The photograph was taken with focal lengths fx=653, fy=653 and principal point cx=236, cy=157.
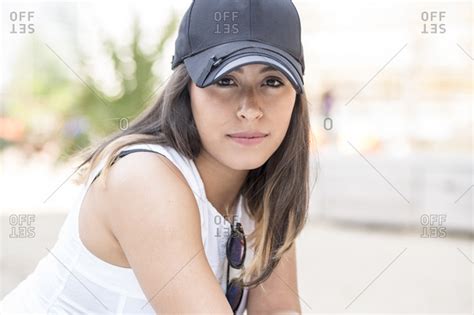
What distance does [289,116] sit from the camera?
1.26 m

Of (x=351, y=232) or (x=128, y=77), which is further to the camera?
(x=128, y=77)

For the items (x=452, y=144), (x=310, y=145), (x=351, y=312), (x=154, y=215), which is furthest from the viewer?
(x=452, y=144)

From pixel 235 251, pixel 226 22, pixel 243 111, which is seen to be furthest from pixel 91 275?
pixel 226 22

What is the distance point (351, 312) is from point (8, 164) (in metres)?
7.64

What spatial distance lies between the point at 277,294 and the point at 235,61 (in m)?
0.64

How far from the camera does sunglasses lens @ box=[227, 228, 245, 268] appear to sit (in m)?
1.36

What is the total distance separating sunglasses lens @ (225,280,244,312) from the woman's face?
0.30 m

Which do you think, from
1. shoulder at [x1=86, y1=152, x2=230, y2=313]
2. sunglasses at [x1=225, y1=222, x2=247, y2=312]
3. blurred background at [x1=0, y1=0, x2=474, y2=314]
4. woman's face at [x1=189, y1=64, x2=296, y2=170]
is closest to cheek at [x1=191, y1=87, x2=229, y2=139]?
woman's face at [x1=189, y1=64, x2=296, y2=170]

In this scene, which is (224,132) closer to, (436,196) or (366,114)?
(436,196)

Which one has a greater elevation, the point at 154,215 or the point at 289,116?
the point at 289,116

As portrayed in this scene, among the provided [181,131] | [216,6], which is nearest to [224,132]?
[181,131]

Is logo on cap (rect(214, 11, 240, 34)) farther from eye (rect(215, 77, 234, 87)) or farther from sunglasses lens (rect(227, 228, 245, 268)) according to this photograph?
sunglasses lens (rect(227, 228, 245, 268))

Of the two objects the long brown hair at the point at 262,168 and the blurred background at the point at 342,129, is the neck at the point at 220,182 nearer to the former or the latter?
the long brown hair at the point at 262,168

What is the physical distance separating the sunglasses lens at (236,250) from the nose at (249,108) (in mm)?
309
